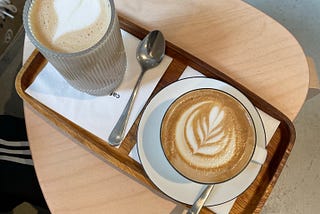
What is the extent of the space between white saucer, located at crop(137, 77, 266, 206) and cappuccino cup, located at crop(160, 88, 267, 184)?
0.04 metres

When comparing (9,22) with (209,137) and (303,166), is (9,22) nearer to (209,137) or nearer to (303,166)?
(209,137)

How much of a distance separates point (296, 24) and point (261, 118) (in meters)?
0.74

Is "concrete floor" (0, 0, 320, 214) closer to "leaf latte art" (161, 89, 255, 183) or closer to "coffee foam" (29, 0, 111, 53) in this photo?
"leaf latte art" (161, 89, 255, 183)

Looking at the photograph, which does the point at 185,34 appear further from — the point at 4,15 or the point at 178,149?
the point at 4,15

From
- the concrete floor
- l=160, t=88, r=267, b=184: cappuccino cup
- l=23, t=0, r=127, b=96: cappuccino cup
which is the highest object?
l=23, t=0, r=127, b=96: cappuccino cup

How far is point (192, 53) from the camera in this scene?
0.80 meters

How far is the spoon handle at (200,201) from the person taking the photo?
2.30 feet

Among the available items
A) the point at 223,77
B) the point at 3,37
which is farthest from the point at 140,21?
the point at 3,37

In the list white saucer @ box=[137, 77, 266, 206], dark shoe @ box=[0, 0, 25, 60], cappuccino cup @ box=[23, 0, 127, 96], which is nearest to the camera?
cappuccino cup @ box=[23, 0, 127, 96]

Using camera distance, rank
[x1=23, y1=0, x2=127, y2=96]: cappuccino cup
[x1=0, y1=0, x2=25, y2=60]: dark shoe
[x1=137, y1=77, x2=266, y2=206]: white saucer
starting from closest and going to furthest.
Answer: [x1=23, y1=0, x2=127, y2=96]: cappuccino cup, [x1=137, y1=77, x2=266, y2=206]: white saucer, [x1=0, y1=0, x2=25, y2=60]: dark shoe

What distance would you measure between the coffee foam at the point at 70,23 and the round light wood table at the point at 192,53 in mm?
204

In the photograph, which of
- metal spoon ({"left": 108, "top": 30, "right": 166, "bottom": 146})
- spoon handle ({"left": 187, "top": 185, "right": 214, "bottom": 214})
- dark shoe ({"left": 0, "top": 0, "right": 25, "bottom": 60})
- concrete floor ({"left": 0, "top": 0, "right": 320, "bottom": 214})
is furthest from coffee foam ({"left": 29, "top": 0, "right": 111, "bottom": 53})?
concrete floor ({"left": 0, "top": 0, "right": 320, "bottom": 214})

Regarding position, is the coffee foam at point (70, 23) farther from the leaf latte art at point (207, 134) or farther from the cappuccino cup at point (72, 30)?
the leaf latte art at point (207, 134)

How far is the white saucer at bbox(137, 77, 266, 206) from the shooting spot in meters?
0.71
